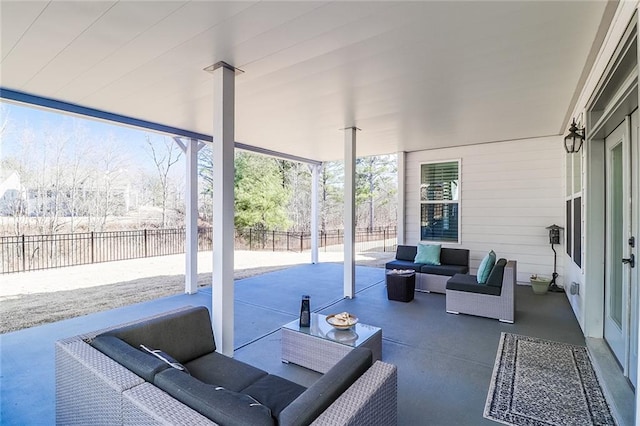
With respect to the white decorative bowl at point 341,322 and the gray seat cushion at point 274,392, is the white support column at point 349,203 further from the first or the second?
the gray seat cushion at point 274,392

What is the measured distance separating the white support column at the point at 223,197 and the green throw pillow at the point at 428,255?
13.3ft

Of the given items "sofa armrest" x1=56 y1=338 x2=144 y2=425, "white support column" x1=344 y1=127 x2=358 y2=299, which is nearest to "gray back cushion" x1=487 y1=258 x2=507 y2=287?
"white support column" x1=344 y1=127 x2=358 y2=299

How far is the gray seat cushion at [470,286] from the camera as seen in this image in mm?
4074

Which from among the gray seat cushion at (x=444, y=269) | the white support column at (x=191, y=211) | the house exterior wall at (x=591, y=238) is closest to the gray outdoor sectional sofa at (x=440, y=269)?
the gray seat cushion at (x=444, y=269)

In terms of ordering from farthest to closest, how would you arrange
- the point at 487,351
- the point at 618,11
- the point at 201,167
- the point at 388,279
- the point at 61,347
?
the point at 201,167 < the point at 388,279 < the point at 487,351 < the point at 618,11 < the point at 61,347

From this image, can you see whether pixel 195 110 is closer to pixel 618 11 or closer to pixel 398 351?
pixel 398 351

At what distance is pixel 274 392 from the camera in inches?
66.8

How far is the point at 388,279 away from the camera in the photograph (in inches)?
198

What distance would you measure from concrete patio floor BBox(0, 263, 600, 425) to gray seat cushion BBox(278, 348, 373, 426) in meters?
0.90

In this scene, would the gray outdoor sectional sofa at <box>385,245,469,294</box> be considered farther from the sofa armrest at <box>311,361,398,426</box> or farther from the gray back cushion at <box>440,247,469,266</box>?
the sofa armrest at <box>311,361,398,426</box>

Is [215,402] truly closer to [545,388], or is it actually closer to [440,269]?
[545,388]

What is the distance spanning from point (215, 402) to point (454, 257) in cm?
547

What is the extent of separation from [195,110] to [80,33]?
1874mm

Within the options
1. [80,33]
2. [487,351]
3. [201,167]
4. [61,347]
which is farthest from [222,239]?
[201,167]
